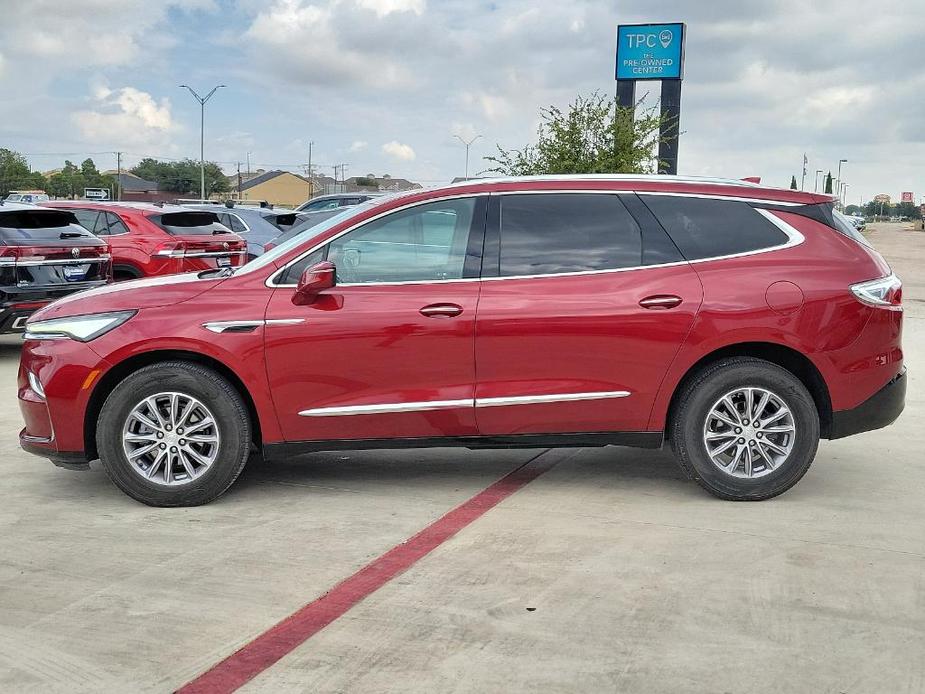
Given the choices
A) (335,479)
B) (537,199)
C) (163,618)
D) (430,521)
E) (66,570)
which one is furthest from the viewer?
(335,479)

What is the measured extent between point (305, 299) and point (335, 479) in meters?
1.24

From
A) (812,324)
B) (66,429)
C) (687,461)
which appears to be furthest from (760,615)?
(66,429)

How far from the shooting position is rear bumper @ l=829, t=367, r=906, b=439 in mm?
5914

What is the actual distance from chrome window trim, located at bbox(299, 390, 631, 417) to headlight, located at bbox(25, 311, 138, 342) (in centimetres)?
109

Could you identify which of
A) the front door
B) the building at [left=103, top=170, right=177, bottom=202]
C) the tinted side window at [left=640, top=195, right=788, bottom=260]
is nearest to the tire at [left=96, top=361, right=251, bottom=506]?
the front door

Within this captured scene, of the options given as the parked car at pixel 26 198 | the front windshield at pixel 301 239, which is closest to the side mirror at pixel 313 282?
the front windshield at pixel 301 239

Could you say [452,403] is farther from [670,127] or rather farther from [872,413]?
[670,127]

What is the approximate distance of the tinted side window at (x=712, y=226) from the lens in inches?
234

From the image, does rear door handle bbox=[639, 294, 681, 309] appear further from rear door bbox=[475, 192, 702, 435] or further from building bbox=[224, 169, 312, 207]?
building bbox=[224, 169, 312, 207]

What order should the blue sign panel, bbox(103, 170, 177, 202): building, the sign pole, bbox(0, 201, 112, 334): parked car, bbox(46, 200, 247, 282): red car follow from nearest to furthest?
bbox(0, 201, 112, 334): parked car → bbox(46, 200, 247, 282): red car → the sign pole → the blue sign panel → bbox(103, 170, 177, 202): building

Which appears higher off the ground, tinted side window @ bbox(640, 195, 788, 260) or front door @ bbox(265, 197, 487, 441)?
tinted side window @ bbox(640, 195, 788, 260)

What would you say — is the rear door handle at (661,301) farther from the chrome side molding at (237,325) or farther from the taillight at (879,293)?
the chrome side molding at (237,325)

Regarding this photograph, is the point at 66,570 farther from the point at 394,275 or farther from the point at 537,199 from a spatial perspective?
the point at 537,199

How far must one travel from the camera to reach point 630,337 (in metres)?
5.76
